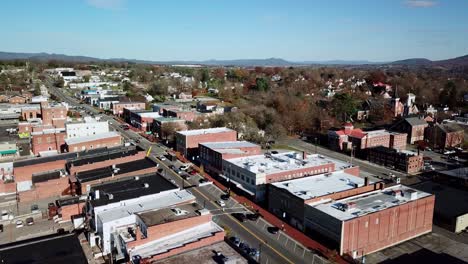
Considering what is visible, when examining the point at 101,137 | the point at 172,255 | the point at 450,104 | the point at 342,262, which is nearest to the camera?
the point at 172,255

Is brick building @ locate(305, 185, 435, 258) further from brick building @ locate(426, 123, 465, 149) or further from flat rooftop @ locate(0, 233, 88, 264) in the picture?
Result: brick building @ locate(426, 123, 465, 149)

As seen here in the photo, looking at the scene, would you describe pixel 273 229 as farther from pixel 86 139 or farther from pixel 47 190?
pixel 86 139

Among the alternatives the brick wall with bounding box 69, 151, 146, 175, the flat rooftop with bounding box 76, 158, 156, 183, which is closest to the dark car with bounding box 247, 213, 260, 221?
the flat rooftop with bounding box 76, 158, 156, 183

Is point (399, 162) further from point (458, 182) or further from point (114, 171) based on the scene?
point (114, 171)

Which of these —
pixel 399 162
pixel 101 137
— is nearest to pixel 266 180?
pixel 399 162

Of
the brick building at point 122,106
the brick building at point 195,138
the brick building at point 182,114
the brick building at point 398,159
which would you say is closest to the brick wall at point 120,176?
the brick building at point 195,138

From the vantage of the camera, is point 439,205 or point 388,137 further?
point 388,137
